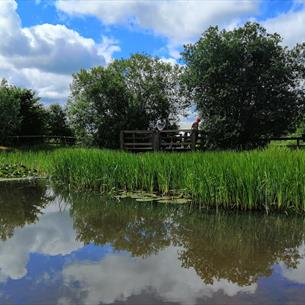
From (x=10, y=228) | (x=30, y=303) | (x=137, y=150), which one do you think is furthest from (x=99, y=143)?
(x=30, y=303)

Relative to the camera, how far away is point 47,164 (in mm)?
14234

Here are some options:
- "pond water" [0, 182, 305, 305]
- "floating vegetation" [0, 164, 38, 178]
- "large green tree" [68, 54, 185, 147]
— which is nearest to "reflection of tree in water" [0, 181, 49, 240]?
"pond water" [0, 182, 305, 305]

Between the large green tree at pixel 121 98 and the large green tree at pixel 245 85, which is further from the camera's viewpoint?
the large green tree at pixel 121 98

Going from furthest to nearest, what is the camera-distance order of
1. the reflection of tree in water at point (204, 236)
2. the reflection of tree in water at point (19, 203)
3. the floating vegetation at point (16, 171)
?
the floating vegetation at point (16, 171) → the reflection of tree in water at point (19, 203) → the reflection of tree in water at point (204, 236)

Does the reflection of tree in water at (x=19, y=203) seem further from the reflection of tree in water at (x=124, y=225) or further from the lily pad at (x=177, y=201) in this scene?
the lily pad at (x=177, y=201)

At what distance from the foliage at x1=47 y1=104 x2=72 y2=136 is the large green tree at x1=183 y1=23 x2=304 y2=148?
1460 cm

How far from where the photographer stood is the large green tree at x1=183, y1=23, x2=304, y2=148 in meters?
17.8

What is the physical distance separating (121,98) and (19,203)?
14.4m

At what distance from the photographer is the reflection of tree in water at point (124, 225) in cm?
609

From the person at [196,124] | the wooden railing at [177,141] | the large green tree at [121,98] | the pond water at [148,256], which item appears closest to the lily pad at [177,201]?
the pond water at [148,256]

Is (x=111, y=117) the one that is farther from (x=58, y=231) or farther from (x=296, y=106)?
(x=58, y=231)

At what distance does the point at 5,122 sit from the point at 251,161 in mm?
18678

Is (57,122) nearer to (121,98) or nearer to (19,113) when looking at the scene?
(19,113)

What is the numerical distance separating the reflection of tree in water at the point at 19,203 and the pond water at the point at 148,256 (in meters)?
0.04
